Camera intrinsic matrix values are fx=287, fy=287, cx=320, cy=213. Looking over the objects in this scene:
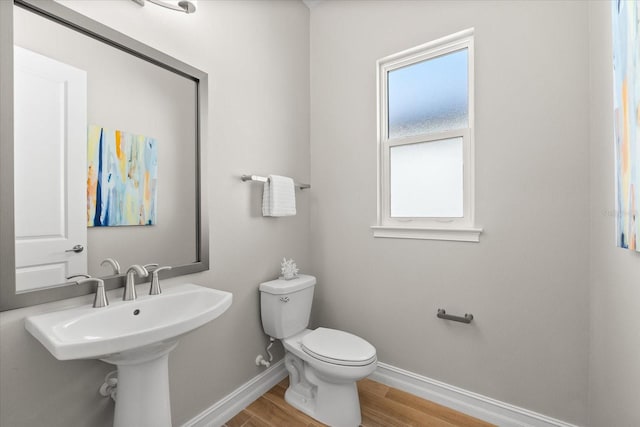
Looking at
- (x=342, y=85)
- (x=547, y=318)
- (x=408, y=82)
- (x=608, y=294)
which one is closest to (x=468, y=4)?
(x=408, y=82)

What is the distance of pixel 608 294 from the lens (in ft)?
3.73

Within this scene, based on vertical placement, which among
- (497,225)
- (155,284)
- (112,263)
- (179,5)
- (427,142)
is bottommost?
(155,284)

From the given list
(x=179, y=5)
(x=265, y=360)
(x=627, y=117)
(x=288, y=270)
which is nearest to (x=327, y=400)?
(x=265, y=360)

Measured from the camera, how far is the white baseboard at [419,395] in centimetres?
149

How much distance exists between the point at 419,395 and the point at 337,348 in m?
0.69

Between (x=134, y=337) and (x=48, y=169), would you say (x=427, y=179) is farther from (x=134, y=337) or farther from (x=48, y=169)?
(x=48, y=169)

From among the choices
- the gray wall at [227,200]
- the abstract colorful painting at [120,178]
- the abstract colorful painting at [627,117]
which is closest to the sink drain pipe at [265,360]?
the gray wall at [227,200]

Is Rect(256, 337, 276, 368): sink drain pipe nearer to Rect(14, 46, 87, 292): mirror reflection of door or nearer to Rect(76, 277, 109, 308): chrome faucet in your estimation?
Rect(76, 277, 109, 308): chrome faucet

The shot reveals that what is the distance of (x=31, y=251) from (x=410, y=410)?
196 centimetres

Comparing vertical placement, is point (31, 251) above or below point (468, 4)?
below

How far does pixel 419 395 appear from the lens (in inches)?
70.7

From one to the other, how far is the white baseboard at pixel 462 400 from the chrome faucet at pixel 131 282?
62.1 inches

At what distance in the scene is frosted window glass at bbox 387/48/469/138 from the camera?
174 centimetres

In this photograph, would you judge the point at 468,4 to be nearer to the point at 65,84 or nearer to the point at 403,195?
the point at 403,195
